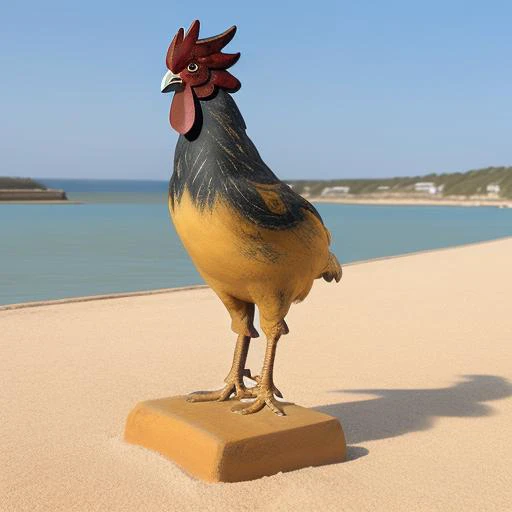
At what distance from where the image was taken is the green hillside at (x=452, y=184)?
314 feet

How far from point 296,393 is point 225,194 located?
7.06ft

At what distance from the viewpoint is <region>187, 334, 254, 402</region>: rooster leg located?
4352mm

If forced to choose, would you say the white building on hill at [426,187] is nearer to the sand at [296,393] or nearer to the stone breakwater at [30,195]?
the stone breakwater at [30,195]

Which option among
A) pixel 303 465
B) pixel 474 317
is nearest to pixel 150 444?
pixel 303 465

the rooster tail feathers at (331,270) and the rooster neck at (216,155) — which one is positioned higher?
the rooster neck at (216,155)

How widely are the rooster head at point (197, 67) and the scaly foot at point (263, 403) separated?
146 centimetres

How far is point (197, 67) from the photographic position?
386 centimetres

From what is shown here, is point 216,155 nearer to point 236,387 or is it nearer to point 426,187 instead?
point 236,387

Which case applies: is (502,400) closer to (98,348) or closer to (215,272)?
(215,272)

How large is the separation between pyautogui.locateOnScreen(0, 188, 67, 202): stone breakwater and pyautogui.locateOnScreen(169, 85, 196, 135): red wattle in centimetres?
6404

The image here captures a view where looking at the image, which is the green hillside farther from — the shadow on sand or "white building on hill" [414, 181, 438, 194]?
the shadow on sand

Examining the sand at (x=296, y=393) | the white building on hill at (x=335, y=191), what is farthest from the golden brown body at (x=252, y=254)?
the white building on hill at (x=335, y=191)

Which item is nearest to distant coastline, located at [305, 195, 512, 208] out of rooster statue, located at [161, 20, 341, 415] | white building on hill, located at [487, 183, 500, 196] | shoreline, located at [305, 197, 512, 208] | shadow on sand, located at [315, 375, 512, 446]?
shoreline, located at [305, 197, 512, 208]

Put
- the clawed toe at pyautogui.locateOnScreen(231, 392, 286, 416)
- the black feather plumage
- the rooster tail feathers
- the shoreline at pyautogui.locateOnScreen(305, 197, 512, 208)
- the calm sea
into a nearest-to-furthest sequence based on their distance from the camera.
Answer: the black feather plumage < the clawed toe at pyautogui.locateOnScreen(231, 392, 286, 416) < the rooster tail feathers < the calm sea < the shoreline at pyautogui.locateOnScreen(305, 197, 512, 208)
